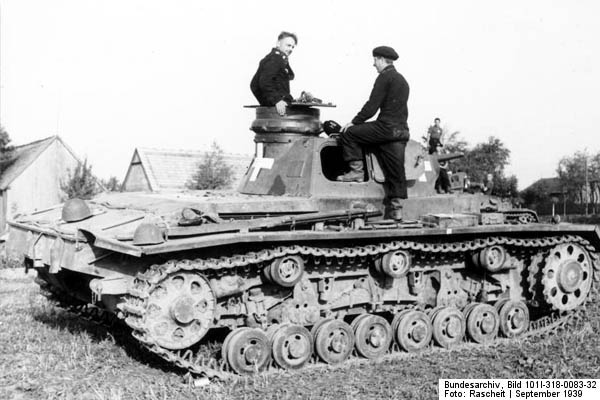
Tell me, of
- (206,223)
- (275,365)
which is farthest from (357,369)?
(206,223)

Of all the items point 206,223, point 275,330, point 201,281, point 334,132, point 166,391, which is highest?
point 334,132

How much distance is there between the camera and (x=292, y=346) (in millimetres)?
8094

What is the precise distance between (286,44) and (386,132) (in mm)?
2052

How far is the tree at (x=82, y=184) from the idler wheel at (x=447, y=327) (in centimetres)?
2070

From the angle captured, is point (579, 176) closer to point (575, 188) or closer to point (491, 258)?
point (575, 188)

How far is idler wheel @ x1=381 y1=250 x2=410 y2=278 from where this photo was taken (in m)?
8.73

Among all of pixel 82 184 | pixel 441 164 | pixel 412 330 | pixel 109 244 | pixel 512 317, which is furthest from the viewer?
pixel 82 184

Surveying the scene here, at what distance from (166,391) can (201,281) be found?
3.79 ft

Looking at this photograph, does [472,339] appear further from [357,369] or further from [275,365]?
[275,365]

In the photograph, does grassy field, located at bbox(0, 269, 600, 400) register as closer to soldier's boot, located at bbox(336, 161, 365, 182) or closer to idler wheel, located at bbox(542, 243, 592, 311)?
idler wheel, located at bbox(542, 243, 592, 311)

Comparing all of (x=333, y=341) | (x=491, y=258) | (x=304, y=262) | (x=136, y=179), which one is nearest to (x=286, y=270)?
(x=304, y=262)

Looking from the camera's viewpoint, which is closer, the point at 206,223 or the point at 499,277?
the point at 206,223

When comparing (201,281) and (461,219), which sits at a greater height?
(461,219)

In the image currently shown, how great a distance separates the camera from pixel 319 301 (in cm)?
880
